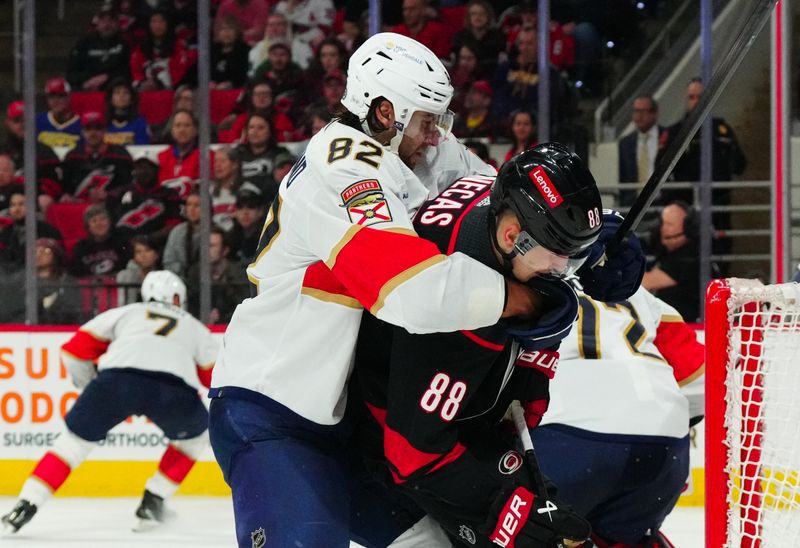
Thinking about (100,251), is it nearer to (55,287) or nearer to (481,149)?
(55,287)

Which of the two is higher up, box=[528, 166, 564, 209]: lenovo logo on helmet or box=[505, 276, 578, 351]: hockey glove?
box=[528, 166, 564, 209]: lenovo logo on helmet

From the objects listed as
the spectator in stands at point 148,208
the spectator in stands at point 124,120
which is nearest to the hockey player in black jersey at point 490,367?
the spectator in stands at point 148,208

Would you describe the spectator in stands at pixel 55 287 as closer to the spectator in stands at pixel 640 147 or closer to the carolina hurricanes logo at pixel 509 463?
the spectator in stands at pixel 640 147

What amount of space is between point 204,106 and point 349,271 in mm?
4157

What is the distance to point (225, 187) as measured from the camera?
577 cm

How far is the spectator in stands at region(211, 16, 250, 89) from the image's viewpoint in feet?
19.2

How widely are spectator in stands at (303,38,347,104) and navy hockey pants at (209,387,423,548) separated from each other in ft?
13.3

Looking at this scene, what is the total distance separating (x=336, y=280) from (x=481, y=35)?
4.29m

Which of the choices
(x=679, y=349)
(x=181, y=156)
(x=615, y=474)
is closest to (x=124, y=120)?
(x=181, y=156)

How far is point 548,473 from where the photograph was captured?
8.62ft

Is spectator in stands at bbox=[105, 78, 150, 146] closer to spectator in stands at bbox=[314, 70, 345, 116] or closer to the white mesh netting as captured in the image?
spectator in stands at bbox=[314, 70, 345, 116]

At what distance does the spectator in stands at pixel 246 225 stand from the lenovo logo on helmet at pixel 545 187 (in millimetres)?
3899

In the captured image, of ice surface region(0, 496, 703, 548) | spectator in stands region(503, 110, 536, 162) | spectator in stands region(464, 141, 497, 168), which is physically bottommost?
ice surface region(0, 496, 703, 548)

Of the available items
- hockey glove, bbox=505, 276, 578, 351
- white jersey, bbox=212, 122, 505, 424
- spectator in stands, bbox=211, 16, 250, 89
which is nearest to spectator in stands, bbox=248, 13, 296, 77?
spectator in stands, bbox=211, 16, 250, 89
